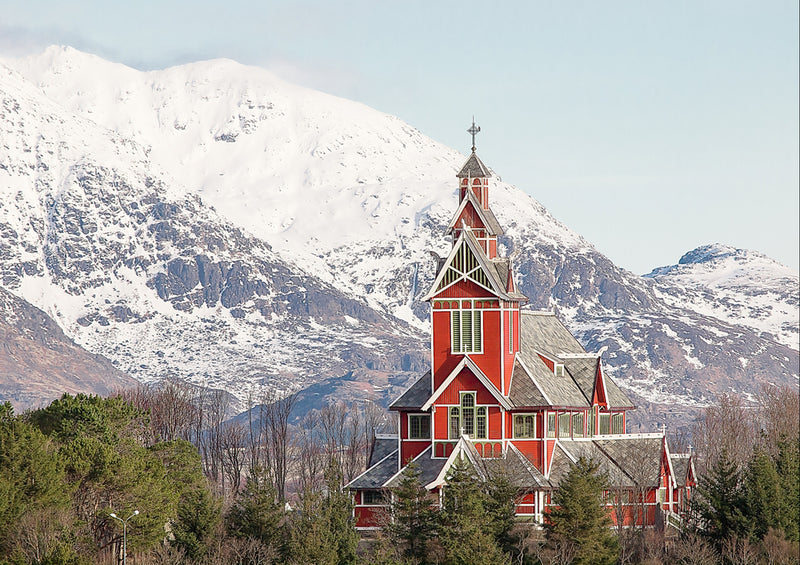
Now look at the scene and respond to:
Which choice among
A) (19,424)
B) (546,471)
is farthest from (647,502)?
(19,424)

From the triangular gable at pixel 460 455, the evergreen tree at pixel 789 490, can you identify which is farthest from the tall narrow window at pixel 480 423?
the evergreen tree at pixel 789 490

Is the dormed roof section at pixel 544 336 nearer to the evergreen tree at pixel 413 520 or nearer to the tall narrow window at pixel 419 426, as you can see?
the tall narrow window at pixel 419 426

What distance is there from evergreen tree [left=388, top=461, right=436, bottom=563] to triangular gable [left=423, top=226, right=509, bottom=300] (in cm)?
1841

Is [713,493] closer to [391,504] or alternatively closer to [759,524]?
[759,524]

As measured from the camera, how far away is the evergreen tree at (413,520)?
90.4 m

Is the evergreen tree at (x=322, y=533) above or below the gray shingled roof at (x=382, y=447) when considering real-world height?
below

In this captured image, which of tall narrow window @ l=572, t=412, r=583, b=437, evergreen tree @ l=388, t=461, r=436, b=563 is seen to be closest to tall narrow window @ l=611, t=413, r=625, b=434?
tall narrow window @ l=572, t=412, r=583, b=437

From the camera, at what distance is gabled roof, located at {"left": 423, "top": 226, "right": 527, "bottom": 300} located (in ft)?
350

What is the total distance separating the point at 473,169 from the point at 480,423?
20073 mm

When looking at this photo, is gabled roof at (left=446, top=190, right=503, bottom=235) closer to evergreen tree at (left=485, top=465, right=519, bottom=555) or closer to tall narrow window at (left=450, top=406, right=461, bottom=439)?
tall narrow window at (left=450, top=406, right=461, bottom=439)

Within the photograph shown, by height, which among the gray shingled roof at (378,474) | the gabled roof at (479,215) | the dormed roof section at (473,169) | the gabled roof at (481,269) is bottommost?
the gray shingled roof at (378,474)

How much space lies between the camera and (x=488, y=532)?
89.1m

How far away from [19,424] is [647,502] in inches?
1767

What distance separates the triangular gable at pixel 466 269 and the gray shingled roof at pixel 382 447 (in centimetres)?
1347
